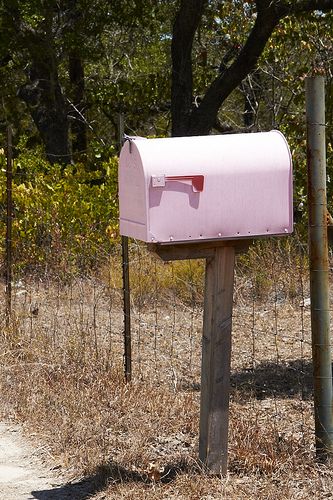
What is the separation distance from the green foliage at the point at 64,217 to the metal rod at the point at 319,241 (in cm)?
608

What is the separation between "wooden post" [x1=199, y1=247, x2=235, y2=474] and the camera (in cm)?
509

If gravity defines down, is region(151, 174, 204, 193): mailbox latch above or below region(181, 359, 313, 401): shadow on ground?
above

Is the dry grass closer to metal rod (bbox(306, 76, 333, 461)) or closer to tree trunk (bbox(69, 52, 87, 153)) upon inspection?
metal rod (bbox(306, 76, 333, 461))

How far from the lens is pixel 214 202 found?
4824mm

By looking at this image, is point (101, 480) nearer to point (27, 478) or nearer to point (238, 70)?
point (27, 478)

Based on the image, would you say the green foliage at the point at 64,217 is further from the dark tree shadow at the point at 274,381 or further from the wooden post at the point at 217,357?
the wooden post at the point at 217,357

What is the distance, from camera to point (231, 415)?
20.3 feet

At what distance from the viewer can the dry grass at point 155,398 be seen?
17.1 ft

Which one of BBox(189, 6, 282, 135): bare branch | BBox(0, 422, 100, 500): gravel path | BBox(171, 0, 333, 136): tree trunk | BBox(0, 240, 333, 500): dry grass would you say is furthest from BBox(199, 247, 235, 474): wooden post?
BBox(189, 6, 282, 135): bare branch

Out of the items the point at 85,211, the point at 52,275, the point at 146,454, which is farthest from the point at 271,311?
the point at 146,454

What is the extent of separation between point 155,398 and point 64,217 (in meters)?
5.78

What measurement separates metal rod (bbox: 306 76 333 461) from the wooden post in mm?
420

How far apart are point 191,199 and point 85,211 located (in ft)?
24.3

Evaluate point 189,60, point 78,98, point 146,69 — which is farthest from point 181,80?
point 146,69
